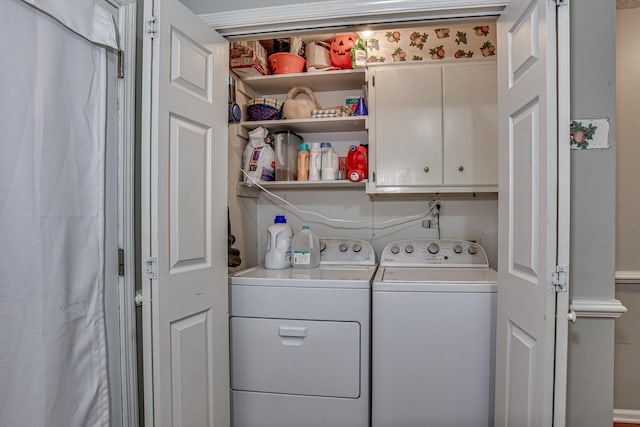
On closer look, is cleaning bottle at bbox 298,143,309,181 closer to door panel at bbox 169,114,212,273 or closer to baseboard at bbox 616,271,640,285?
door panel at bbox 169,114,212,273

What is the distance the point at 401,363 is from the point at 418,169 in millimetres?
1066

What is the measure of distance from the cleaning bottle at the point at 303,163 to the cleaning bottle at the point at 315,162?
0.09 feet

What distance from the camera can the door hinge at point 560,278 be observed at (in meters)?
1.05

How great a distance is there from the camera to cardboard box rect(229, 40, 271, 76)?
2.26 metres

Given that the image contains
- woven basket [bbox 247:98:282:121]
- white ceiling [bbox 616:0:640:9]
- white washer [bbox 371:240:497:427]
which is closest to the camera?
white washer [bbox 371:240:497:427]

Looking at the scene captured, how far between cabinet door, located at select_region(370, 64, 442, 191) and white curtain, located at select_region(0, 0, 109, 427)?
57.0 inches

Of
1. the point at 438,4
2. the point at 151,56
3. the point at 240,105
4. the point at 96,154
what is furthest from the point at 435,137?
the point at 96,154

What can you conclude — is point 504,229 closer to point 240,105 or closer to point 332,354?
point 332,354

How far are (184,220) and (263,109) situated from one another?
1203 millimetres

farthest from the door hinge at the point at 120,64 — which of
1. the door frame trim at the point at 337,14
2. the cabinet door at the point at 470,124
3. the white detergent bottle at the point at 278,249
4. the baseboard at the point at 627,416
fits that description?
the baseboard at the point at 627,416

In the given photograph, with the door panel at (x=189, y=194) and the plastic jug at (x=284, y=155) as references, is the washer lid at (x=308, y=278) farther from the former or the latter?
the plastic jug at (x=284, y=155)

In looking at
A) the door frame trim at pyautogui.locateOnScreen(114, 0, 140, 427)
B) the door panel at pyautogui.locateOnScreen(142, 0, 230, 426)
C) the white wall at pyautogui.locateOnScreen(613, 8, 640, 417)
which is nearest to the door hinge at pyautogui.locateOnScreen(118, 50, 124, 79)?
the door frame trim at pyautogui.locateOnScreen(114, 0, 140, 427)

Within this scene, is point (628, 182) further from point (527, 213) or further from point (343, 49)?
point (343, 49)

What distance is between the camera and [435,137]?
7.18ft
